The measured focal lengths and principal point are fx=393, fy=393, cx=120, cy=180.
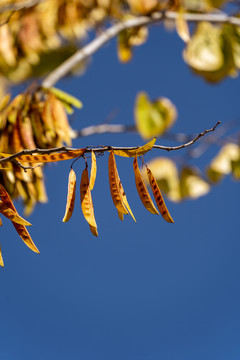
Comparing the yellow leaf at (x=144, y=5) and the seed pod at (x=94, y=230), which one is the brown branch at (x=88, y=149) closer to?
the seed pod at (x=94, y=230)

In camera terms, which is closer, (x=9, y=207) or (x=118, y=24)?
(x=9, y=207)

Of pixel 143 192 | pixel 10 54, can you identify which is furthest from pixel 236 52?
pixel 143 192

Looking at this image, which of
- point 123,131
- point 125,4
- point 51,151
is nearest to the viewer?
point 51,151

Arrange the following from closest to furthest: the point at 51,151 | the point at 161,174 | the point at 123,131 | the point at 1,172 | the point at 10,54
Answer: the point at 51,151
the point at 1,172
the point at 10,54
the point at 123,131
the point at 161,174

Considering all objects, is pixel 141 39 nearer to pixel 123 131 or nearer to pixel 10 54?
pixel 123 131

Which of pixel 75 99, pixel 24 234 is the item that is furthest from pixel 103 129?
pixel 24 234

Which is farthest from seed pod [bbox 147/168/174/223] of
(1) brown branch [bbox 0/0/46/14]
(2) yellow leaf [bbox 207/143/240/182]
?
(2) yellow leaf [bbox 207/143/240/182]

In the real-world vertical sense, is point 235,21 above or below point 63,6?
below

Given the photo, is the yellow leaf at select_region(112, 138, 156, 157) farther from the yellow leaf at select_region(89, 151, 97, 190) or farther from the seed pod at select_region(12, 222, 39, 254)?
the seed pod at select_region(12, 222, 39, 254)

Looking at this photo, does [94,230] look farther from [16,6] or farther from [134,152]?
[16,6]
